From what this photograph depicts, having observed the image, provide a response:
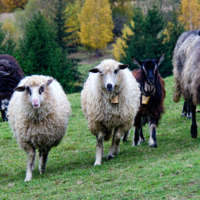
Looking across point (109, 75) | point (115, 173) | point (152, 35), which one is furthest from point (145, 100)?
point (152, 35)

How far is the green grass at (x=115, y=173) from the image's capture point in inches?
210

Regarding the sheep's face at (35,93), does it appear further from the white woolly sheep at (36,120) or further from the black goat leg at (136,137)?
the black goat leg at (136,137)

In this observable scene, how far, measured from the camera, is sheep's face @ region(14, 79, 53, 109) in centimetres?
693

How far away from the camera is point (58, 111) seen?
768 centimetres

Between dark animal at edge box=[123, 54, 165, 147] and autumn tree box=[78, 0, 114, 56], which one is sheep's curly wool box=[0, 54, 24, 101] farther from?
autumn tree box=[78, 0, 114, 56]

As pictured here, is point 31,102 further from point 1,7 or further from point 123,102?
point 1,7

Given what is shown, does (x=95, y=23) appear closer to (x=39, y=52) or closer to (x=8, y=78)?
(x=39, y=52)

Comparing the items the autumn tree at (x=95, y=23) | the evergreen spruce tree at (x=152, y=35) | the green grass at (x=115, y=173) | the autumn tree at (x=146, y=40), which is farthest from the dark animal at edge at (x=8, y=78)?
the autumn tree at (x=95, y=23)

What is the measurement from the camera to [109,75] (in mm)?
7496

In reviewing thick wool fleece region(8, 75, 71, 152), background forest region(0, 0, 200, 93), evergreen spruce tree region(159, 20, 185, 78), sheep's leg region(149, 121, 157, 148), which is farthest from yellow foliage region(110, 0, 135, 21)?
thick wool fleece region(8, 75, 71, 152)

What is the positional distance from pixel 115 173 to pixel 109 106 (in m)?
1.76

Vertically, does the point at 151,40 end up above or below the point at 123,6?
below

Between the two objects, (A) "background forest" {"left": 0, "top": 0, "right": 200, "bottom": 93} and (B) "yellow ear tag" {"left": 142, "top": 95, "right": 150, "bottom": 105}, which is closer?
(B) "yellow ear tag" {"left": 142, "top": 95, "right": 150, "bottom": 105}

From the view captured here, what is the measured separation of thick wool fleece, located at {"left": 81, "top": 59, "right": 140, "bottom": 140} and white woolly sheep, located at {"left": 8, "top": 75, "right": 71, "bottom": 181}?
2.63ft
